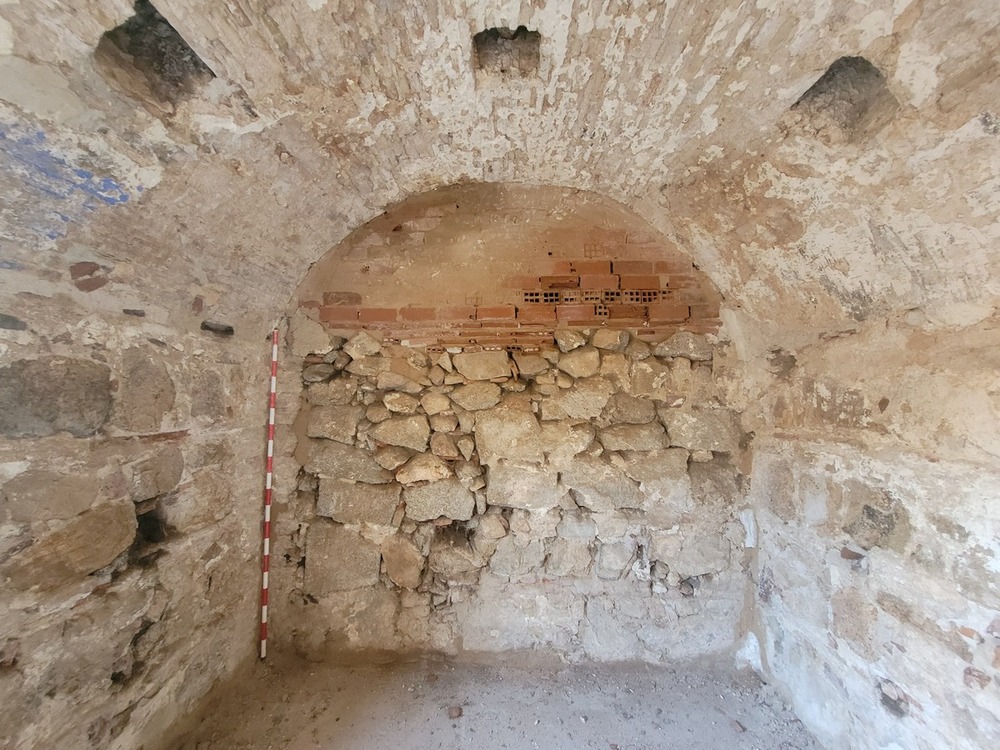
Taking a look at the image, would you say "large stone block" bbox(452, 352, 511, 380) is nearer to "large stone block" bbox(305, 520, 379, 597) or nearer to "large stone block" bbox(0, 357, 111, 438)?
"large stone block" bbox(305, 520, 379, 597)

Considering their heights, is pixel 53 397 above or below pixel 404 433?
above

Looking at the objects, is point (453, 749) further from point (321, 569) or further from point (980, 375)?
point (980, 375)

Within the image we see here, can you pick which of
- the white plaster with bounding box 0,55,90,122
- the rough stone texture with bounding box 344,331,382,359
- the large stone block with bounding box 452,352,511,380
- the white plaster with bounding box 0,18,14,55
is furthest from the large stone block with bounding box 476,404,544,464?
the white plaster with bounding box 0,18,14,55

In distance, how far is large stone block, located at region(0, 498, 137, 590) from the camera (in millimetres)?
1205

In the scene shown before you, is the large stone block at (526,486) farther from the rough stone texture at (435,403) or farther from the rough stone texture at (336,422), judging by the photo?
the rough stone texture at (336,422)

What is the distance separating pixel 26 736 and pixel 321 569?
40.6 inches

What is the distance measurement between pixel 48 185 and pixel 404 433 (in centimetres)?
143

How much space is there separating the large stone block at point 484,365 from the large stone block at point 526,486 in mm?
430

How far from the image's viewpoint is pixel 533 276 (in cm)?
217

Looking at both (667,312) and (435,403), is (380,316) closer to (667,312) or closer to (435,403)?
(435,403)

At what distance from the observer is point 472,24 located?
3.73ft

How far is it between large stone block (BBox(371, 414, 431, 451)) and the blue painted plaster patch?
49.4 inches

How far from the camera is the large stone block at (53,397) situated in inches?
47.3

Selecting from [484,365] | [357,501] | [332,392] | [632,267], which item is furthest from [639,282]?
[357,501]
